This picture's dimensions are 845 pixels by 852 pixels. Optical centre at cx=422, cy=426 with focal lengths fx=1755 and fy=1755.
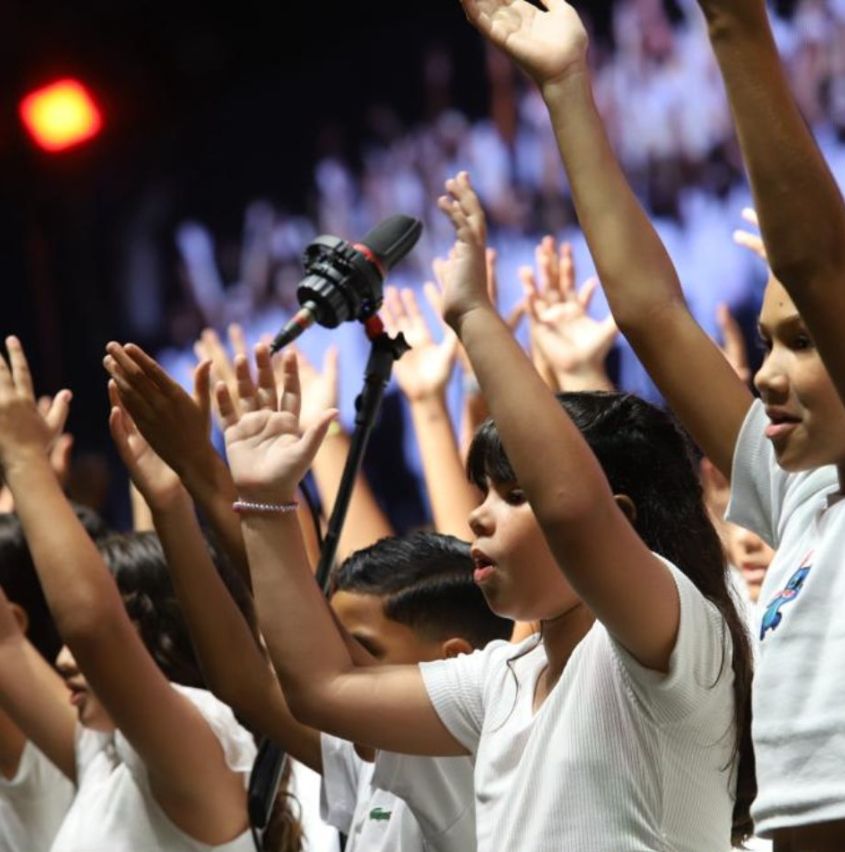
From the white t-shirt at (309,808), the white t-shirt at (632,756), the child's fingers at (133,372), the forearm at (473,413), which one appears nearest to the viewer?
the white t-shirt at (632,756)

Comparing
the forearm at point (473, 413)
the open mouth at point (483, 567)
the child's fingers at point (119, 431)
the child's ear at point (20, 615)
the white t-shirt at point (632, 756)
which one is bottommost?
the white t-shirt at point (632, 756)

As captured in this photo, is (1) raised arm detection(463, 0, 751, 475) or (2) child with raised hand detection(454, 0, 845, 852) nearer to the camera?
(2) child with raised hand detection(454, 0, 845, 852)

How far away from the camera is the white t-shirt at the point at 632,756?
1496 millimetres

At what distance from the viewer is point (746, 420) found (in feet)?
5.21

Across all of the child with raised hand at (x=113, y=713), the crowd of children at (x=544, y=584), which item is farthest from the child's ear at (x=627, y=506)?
the child with raised hand at (x=113, y=713)

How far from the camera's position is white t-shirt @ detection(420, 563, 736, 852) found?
1.50m

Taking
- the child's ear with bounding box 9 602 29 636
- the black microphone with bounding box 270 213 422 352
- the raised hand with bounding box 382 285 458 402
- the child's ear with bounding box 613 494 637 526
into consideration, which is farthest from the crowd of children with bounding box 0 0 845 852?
the raised hand with bounding box 382 285 458 402

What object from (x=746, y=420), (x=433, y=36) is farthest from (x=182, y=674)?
(x=433, y=36)

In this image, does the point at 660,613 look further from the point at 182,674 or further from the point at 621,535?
the point at 182,674

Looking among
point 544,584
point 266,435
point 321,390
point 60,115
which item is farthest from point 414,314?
point 60,115

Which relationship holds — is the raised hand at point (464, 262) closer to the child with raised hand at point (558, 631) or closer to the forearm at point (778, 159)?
the child with raised hand at point (558, 631)

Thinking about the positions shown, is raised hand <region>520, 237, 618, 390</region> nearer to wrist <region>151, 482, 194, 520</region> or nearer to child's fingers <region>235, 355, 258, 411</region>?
wrist <region>151, 482, 194, 520</region>

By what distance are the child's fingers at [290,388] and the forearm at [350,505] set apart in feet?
2.89

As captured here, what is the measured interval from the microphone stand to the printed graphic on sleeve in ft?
2.26
